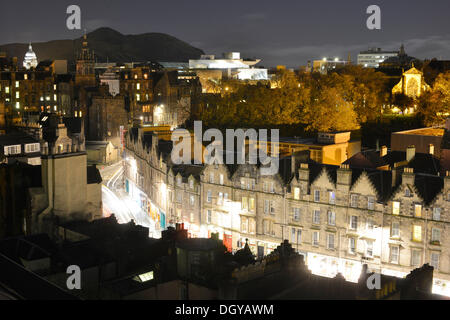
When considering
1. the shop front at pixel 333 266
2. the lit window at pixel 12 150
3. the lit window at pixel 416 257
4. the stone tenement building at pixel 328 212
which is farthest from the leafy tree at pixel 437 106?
the lit window at pixel 12 150

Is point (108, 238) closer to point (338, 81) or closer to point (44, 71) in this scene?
point (338, 81)

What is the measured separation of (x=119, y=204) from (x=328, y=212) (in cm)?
2896

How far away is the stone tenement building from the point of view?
38562 mm

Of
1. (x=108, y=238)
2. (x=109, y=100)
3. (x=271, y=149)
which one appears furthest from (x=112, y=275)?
(x=109, y=100)

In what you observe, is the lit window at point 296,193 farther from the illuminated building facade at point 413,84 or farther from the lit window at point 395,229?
the illuminated building facade at point 413,84

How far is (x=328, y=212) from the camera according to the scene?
140 feet

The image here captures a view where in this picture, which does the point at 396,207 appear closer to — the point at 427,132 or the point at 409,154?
the point at 409,154

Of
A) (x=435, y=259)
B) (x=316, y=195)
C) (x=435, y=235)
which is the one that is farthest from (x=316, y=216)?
(x=435, y=259)

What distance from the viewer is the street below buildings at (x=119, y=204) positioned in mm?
58531

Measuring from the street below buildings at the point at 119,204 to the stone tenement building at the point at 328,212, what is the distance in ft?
18.5

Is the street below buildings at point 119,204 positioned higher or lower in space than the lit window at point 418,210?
lower

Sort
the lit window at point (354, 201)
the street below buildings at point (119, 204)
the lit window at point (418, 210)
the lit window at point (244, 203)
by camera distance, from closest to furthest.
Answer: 1. the lit window at point (418, 210)
2. the lit window at point (354, 201)
3. the lit window at point (244, 203)
4. the street below buildings at point (119, 204)

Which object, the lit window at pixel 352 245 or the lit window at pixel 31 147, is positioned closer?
the lit window at pixel 352 245

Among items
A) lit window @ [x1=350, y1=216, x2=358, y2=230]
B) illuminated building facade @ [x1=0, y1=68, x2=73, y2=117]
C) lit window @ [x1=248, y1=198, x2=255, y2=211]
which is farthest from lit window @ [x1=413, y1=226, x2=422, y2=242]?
illuminated building facade @ [x1=0, y1=68, x2=73, y2=117]
